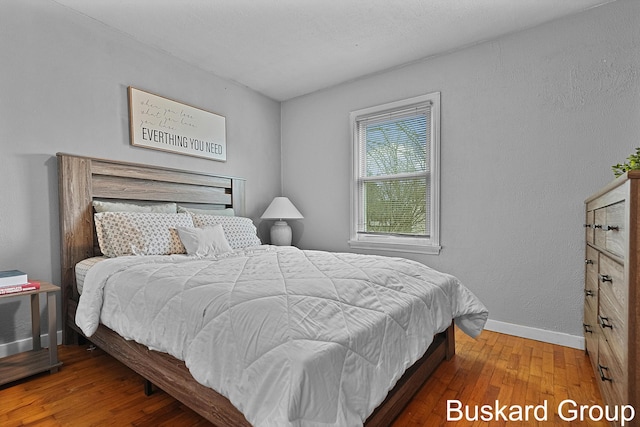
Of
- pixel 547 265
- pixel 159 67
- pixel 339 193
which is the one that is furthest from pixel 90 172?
pixel 547 265

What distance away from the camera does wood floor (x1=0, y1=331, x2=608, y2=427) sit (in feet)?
4.83

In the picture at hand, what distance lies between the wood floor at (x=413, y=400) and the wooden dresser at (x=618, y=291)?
0.24m

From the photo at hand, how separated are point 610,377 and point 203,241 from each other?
8.13ft

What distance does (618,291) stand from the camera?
1264 millimetres

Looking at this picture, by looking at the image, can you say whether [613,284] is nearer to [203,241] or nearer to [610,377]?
[610,377]

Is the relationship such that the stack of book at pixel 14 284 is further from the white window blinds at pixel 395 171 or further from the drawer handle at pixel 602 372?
→ the drawer handle at pixel 602 372

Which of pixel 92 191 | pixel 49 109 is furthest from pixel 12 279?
pixel 49 109

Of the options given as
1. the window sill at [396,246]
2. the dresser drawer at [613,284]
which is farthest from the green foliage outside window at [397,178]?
the dresser drawer at [613,284]

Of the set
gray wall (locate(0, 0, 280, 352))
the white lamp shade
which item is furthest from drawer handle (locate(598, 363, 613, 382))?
gray wall (locate(0, 0, 280, 352))

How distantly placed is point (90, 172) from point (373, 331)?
7.91 feet

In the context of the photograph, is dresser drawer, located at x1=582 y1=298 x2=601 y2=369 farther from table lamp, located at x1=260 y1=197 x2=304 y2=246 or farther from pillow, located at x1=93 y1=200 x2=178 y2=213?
pillow, located at x1=93 y1=200 x2=178 y2=213

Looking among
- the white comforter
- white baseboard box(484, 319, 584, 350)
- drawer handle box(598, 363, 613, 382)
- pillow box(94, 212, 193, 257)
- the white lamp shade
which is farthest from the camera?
the white lamp shade

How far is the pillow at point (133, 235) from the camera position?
219cm

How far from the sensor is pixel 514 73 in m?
2.57
